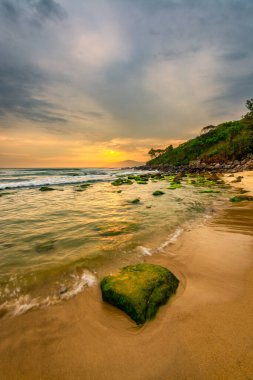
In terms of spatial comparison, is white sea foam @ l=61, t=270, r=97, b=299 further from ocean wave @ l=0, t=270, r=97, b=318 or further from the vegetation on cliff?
the vegetation on cliff

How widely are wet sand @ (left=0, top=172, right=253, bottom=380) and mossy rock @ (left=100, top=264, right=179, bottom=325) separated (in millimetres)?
100

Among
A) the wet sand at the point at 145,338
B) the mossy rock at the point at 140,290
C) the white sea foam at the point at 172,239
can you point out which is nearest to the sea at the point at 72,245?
the white sea foam at the point at 172,239

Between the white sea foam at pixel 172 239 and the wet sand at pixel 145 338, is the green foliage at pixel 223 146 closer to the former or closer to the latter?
the white sea foam at pixel 172 239

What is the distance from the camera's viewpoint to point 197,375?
180 cm

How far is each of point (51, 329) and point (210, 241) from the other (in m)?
4.00

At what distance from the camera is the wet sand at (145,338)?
190 cm

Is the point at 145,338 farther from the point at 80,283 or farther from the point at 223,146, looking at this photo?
the point at 223,146

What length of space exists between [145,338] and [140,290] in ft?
2.03

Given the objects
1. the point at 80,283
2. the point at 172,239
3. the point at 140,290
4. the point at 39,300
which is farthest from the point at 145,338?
the point at 172,239

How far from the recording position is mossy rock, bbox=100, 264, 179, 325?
2604 millimetres

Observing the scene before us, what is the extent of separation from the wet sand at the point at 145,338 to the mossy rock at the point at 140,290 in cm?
10

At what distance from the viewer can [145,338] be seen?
7.37 feet

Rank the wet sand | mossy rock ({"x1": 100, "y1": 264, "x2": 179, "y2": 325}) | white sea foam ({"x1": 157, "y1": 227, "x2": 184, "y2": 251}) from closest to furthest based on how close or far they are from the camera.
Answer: the wet sand → mossy rock ({"x1": 100, "y1": 264, "x2": 179, "y2": 325}) → white sea foam ({"x1": 157, "y1": 227, "x2": 184, "y2": 251})

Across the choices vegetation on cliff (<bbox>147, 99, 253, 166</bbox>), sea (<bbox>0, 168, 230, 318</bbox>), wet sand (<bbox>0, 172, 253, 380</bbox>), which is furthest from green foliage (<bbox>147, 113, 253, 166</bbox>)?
wet sand (<bbox>0, 172, 253, 380</bbox>)
